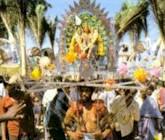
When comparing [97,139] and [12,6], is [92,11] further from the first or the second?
[12,6]

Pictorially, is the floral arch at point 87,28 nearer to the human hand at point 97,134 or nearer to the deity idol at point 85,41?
the deity idol at point 85,41

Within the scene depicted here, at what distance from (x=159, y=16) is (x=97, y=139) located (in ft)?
49.2

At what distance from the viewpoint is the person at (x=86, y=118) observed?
918cm

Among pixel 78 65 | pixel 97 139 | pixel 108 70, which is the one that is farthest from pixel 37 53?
pixel 97 139

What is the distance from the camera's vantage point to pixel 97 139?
9.20m

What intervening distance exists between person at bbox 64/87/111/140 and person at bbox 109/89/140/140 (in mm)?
2517

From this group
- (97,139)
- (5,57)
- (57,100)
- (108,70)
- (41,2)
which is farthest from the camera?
(41,2)

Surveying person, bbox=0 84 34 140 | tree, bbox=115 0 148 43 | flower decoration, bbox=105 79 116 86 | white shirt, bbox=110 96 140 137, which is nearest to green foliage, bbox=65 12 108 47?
white shirt, bbox=110 96 140 137

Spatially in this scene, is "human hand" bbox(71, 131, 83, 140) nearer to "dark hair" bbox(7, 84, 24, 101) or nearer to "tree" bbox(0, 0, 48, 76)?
"dark hair" bbox(7, 84, 24, 101)

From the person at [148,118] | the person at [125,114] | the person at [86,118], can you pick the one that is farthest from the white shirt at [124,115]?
the person at [86,118]

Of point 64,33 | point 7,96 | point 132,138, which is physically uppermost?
point 64,33

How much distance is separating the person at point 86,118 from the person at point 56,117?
4.16 m

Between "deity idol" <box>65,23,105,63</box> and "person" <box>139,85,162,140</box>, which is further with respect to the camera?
"person" <box>139,85,162,140</box>

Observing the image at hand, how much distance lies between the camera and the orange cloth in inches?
425
